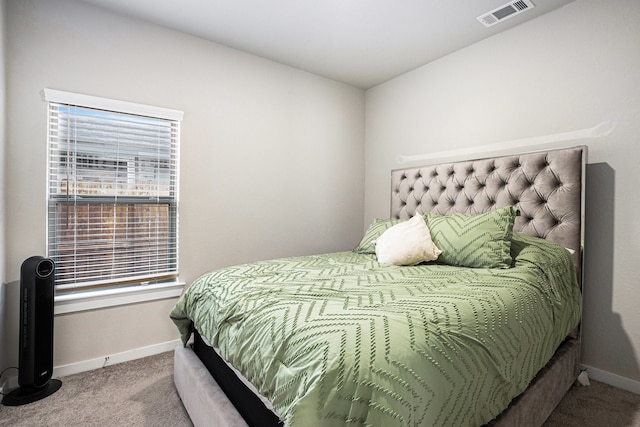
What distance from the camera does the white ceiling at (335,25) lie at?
2.14 metres

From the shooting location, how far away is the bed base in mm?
1168

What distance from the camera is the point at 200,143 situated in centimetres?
258

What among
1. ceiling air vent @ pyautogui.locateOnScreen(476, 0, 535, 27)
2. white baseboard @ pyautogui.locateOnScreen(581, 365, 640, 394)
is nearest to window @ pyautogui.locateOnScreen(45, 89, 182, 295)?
ceiling air vent @ pyautogui.locateOnScreen(476, 0, 535, 27)

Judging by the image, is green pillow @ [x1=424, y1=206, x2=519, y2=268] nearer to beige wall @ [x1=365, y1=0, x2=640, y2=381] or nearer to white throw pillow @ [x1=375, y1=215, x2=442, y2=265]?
white throw pillow @ [x1=375, y1=215, x2=442, y2=265]

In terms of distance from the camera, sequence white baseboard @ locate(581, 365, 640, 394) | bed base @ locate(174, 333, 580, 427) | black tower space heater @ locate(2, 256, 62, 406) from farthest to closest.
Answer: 1. white baseboard @ locate(581, 365, 640, 394)
2. black tower space heater @ locate(2, 256, 62, 406)
3. bed base @ locate(174, 333, 580, 427)

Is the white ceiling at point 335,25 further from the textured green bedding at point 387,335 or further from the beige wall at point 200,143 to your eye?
the textured green bedding at point 387,335

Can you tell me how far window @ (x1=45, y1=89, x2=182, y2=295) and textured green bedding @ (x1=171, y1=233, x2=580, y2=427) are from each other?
872 millimetres

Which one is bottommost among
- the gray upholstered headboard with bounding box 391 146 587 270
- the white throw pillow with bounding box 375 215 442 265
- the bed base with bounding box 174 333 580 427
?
the bed base with bounding box 174 333 580 427

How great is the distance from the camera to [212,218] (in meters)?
2.65

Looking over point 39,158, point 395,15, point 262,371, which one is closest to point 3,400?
point 39,158

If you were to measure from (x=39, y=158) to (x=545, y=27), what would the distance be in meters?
3.54

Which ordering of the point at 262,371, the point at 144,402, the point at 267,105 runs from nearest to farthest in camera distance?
the point at 262,371 < the point at 144,402 < the point at 267,105

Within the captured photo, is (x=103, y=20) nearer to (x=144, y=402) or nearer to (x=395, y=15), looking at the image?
(x=395, y=15)

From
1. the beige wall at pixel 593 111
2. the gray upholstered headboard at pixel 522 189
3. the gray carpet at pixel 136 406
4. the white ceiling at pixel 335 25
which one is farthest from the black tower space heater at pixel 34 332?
the beige wall at pixel 593 111
